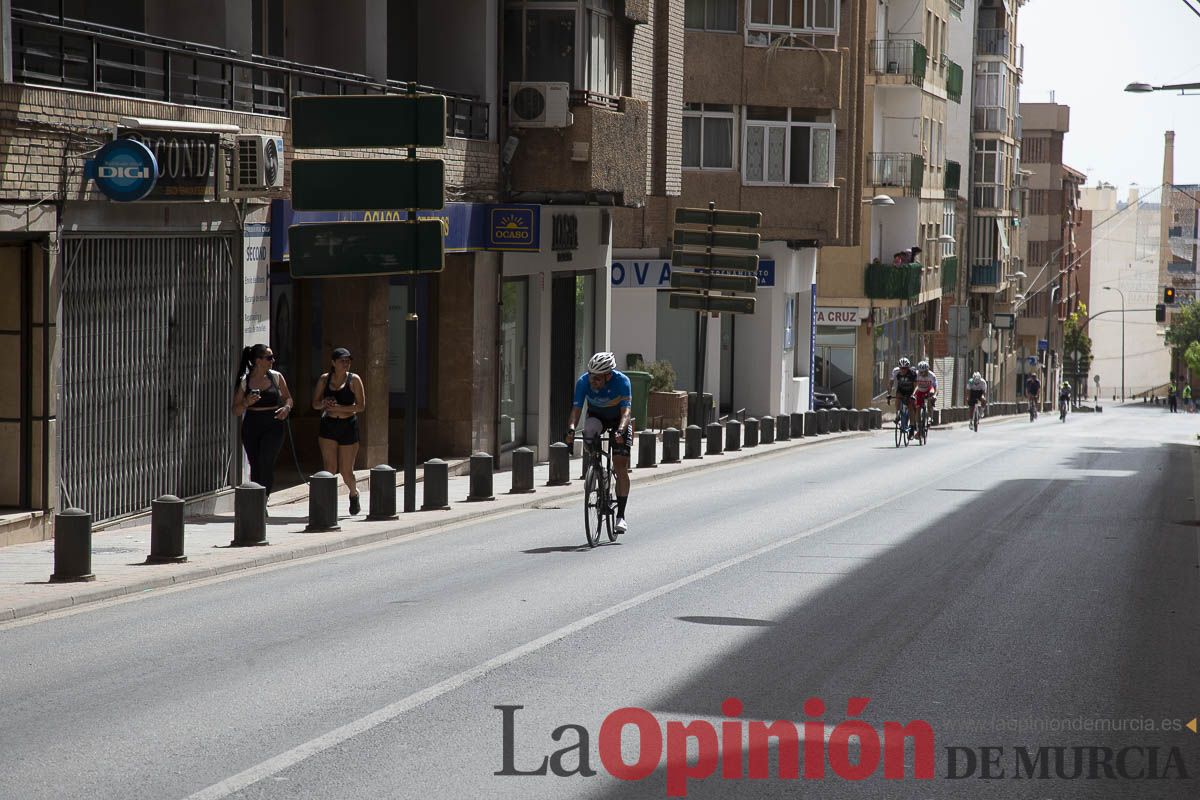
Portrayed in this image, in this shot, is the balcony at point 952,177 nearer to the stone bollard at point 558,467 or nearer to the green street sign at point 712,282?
the green street sign at point 712,282

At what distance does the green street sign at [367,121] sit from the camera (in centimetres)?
1800

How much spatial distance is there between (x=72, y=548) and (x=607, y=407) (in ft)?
17.4

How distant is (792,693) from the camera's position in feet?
29.7

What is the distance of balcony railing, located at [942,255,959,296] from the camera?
73.0 meters

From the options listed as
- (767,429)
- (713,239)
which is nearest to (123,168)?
(713,239)

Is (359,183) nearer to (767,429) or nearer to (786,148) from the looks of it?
(767,429)

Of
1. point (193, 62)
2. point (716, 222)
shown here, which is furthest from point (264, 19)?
point (716, 222)

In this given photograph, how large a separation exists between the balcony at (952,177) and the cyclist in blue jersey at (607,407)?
5724cm

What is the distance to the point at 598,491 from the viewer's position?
16.1 m

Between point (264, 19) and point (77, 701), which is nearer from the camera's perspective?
point (77, 701)

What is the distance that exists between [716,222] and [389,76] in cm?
752

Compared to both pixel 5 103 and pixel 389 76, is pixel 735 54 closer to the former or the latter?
pixel 389 76

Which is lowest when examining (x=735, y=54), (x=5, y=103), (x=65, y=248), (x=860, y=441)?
(x=860, y=441)

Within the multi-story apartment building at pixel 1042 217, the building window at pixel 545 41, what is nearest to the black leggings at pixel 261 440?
the building window at pixel 545 41
